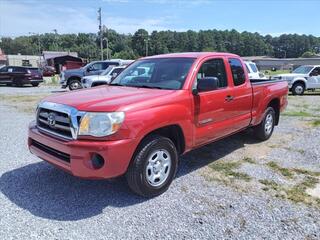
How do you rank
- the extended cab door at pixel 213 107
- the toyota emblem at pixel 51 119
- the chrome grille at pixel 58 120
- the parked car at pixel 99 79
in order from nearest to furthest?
the chrome grille at pixel 58 120, the toyota emblem at pixel 51 119, the extended cab door at pixel 213 107, the parked car at pixel 99 79

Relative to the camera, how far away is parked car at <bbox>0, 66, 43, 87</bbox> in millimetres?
25594

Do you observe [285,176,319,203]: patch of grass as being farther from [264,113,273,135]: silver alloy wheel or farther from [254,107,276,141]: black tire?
[264,113,273,135]: silver alloy wheel

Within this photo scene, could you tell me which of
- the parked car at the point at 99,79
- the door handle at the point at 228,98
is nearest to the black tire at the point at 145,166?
the door handle at the point at 228,98

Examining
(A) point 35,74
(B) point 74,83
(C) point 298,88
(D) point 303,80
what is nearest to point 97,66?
(B) point 74,83

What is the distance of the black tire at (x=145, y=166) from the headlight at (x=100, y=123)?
1.59 feet

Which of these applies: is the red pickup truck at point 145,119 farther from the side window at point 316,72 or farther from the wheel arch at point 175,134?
the side window at point 316,72

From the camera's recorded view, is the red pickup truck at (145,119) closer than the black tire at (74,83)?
Yes

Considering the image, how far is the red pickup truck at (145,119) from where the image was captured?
3.78 m

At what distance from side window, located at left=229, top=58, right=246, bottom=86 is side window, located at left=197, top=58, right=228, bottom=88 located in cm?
27

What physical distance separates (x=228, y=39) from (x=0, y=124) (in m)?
131

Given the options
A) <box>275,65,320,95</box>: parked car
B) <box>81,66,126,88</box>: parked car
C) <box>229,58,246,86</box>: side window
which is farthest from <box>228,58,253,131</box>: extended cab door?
<box>275,65,320,95</box>: parked car

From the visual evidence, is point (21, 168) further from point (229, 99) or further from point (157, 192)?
point (229, 99)

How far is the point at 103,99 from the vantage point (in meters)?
4.16

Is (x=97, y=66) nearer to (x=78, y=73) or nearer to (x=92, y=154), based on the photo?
(x=78, y=73)
